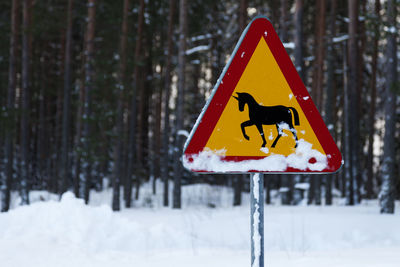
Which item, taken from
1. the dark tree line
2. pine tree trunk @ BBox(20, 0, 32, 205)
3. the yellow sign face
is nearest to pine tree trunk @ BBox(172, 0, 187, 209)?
the dark tree line

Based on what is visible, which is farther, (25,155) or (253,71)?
(25,155)

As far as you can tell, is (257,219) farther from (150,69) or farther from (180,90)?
(150,69)

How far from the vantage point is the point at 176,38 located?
2136 centimetres

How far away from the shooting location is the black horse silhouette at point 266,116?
2.38m

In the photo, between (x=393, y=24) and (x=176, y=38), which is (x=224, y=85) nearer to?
(x=393, y=24)

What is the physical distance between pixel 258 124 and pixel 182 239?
6.11 m

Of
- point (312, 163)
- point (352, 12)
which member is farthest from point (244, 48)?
point (352, 12)

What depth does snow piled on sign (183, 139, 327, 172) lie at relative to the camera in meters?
2.36

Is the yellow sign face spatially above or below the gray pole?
above

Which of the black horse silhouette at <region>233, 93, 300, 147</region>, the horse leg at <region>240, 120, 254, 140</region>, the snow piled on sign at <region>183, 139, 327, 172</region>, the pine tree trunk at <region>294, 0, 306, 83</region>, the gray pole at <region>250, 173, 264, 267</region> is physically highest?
the pine tree trunk at <region>294, 0, 306, 83</region>

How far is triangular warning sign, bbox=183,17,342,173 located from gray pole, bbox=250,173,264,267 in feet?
0.32

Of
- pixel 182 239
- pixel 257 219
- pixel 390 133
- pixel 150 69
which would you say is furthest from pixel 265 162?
pixel 150 69

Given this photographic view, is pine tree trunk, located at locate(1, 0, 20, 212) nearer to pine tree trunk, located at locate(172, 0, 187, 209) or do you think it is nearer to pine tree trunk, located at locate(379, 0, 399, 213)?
pine tree trunk, located at locate(172, 0, 187, 209)

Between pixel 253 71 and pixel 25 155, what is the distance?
47.6 feet
